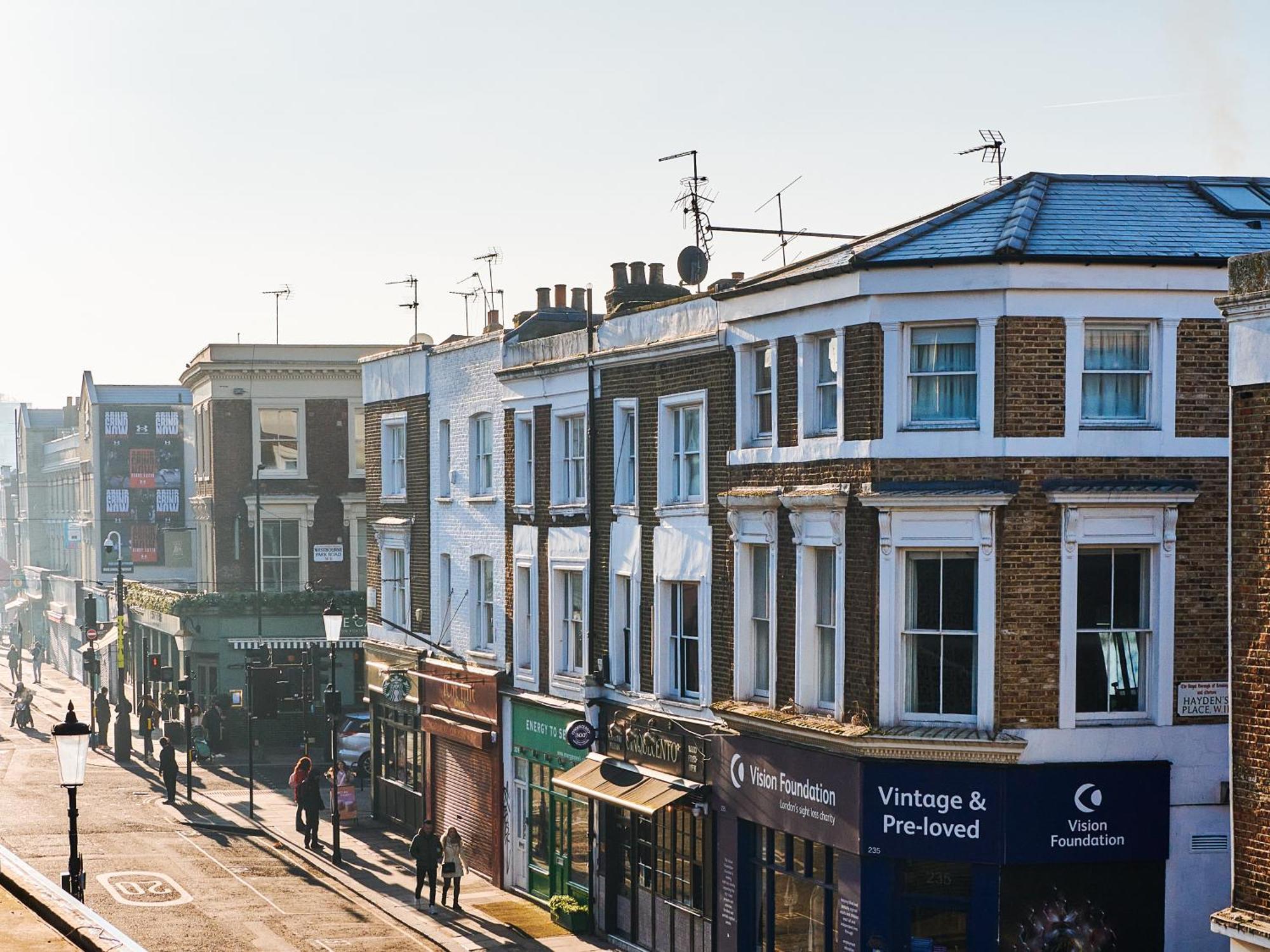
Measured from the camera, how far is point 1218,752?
23891 mm

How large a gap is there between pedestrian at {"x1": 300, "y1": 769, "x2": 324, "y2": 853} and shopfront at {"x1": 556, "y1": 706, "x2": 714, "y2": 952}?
1052cm

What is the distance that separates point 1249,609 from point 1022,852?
696 centimetres

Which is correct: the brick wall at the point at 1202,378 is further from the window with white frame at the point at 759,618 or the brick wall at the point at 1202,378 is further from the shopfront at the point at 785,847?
the window with white frame at the point at 759,618

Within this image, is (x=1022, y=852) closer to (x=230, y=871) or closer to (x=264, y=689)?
(x=230, y=871)

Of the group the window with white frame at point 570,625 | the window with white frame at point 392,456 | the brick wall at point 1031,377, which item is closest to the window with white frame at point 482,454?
the window with white frame at point 570,625

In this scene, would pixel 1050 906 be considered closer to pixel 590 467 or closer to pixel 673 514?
pixel 673 514

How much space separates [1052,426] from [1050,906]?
245 inches

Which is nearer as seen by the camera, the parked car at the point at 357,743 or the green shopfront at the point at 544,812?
the green shopfront at the point at 544,812

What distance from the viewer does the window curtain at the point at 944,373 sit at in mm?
23906

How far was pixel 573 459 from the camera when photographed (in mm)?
35531

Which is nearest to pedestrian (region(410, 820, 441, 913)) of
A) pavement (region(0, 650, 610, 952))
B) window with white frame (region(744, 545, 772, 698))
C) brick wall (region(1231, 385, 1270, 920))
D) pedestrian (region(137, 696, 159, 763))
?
pavement (region(0, 650, 610, 952))

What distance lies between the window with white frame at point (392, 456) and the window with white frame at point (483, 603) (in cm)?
555

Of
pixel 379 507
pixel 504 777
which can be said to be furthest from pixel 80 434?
pixel 504 777

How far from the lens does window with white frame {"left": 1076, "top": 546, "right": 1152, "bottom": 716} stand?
77.7ft
